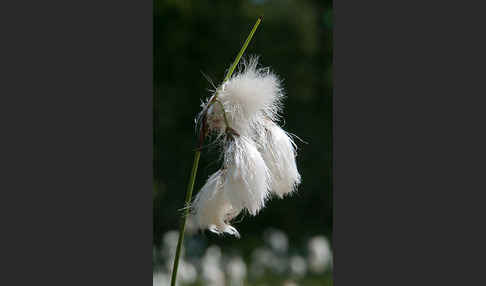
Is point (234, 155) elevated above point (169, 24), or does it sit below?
below

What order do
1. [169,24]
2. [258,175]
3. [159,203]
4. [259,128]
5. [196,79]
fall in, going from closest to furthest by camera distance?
1. [258,175]
2. [259,128]
3. [159,203]
4. [169,24]
5. [196,79]

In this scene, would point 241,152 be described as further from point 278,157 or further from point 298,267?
point 298,267

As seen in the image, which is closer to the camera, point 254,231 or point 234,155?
point 234,155

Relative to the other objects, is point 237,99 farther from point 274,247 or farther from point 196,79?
point 274,247

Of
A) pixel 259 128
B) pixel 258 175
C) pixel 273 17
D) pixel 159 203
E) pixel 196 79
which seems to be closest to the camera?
pixel 258 175

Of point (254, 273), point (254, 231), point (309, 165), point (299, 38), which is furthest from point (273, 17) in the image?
point (254, 273)

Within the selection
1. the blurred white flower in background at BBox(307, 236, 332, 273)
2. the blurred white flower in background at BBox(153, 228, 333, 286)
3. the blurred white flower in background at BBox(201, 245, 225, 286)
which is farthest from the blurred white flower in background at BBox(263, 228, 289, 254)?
the blurred white flower in background at BBox(201, 245, 225, 286)

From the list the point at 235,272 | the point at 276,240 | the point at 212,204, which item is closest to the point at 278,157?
the point at 212,204
